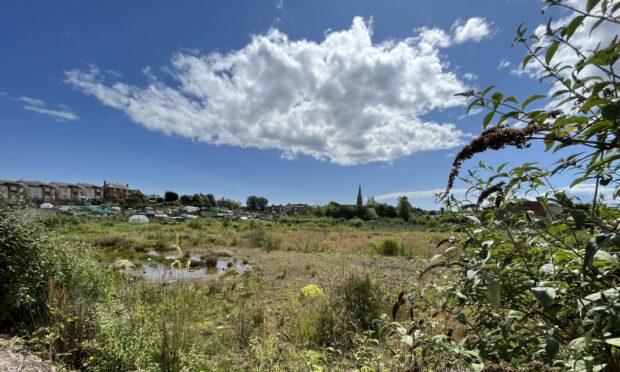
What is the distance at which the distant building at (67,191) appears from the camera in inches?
2995

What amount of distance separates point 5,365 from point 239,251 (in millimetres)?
12959

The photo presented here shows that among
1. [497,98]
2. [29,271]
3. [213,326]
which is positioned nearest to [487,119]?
[497,98]

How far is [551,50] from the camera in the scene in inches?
33.8

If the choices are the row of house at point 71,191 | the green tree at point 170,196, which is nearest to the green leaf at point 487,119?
the row of house at point 71,191

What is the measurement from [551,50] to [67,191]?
10277 centimetres

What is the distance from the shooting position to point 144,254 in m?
14.0

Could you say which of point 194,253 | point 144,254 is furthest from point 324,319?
point 144,254

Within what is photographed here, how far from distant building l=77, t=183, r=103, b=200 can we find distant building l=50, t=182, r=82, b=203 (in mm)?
2015

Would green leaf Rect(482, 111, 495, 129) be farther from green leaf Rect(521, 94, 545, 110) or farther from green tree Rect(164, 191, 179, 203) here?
green tree Rect(164, 191, 179, 203)

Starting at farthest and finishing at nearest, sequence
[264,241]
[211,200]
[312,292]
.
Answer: [211,200]
[264,241]
[312,292]

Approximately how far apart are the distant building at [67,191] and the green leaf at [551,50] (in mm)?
94765

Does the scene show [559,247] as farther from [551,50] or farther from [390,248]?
[390,248]

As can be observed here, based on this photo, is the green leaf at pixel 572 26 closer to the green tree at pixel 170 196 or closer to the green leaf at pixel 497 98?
the green leaf at pixel 497 98

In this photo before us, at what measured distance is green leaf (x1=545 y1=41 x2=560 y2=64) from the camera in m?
0.84
